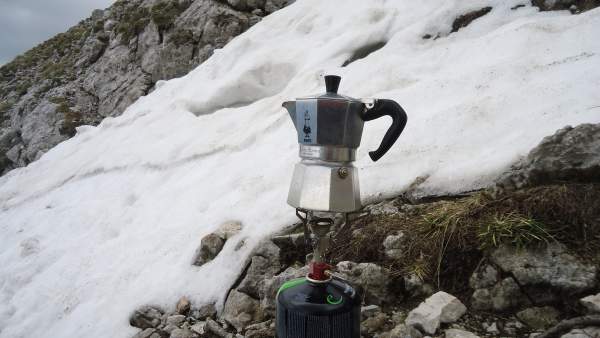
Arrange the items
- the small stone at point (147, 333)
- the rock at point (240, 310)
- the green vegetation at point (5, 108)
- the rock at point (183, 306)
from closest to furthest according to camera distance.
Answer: the rock at point (240, 310), the small stone at point (147, 333), the rock at point (183, 306), the green vegetation at point (5, 108)

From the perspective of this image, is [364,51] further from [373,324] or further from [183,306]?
[373,324]

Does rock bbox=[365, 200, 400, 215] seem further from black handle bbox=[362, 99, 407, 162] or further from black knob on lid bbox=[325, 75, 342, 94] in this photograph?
black knob on lid bbox=[325, 75, 342, 94]

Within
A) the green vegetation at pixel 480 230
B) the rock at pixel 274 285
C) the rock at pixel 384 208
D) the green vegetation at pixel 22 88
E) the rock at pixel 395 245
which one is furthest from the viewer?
the green vegetation at pixel 22 88

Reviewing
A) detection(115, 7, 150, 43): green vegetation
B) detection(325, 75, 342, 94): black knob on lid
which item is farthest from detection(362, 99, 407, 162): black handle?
detection(115, 7, 150, 43): green vegetation

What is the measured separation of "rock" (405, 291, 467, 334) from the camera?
2182mm

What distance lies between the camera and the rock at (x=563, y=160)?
2412mm

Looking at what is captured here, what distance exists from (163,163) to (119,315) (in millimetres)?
3209

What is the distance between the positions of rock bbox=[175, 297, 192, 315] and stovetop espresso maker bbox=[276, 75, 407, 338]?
157 cm

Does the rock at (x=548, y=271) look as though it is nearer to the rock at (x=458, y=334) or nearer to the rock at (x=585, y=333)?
the rock at (x=585, y=333)

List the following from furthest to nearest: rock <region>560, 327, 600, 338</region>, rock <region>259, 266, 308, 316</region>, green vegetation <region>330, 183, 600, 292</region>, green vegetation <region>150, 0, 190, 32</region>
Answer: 1. green vegetation <region>150, 0, 190, 32</region>
2. rock <region>259, 266, 308, 316</region>
3. green vegetation <region>330, 183, 600, 292</region>
4. rock <region>560, 327, 600, 338</region>

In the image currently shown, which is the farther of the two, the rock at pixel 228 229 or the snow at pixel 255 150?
the rock at pixel 228 229

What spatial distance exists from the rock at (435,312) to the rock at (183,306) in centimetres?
197

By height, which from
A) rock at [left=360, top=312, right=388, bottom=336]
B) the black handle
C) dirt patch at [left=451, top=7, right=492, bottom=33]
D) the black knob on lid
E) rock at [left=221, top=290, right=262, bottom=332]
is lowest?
rock at [left=221, top=290, right=262, bottom=332]

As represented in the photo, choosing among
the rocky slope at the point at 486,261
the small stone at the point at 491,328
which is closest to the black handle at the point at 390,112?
the rocky slope at the point at 486,261
